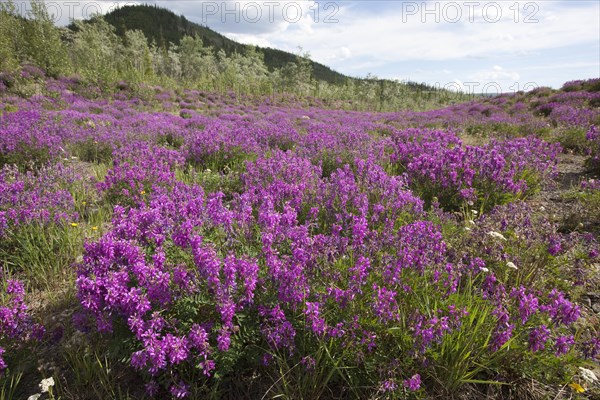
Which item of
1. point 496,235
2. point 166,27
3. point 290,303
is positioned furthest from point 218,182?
point 166,27

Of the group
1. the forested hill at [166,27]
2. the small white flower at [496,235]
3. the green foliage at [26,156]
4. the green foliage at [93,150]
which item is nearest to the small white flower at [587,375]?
the small white flower at [496,235]

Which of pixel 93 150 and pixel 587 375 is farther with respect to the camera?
pixel 93 150

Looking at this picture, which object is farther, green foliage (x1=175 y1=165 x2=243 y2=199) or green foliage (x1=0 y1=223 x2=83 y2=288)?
green foliage (x1=175 y1=165 x2=243 y2=199)

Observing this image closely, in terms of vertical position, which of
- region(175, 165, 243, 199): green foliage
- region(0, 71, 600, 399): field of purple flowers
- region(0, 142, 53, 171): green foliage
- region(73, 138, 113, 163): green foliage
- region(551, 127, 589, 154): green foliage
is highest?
region(551, 127, 589, 154): green foliage

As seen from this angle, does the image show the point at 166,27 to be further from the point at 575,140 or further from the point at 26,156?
the point at 575,140

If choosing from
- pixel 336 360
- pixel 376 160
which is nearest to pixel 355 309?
pixel 336 360

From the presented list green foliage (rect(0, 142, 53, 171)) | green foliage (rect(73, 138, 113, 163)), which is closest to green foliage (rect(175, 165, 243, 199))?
green foliage (rect(0, 142, 53, 171))

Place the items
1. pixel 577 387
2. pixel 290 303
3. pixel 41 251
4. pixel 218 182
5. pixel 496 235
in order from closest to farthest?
1. pixel 577 387
2. pixel 290 303
3. pixel 496 235
4. pixel 41 251
5. pixel 218 182

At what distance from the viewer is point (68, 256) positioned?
3725 mm

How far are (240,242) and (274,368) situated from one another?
40.1 inches

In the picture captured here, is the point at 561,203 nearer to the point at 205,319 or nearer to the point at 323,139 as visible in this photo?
the point at 323,139

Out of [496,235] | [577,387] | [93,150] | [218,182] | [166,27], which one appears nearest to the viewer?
[577,387]

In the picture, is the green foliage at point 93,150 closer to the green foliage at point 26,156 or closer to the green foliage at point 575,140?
the green foliage at point 26,156

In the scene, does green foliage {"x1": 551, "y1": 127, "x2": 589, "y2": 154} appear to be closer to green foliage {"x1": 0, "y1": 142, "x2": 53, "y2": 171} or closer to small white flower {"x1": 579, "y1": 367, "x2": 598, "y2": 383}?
small white flower {"x1": 579, "y1": 367, "x2": 598, "y2": 383}
